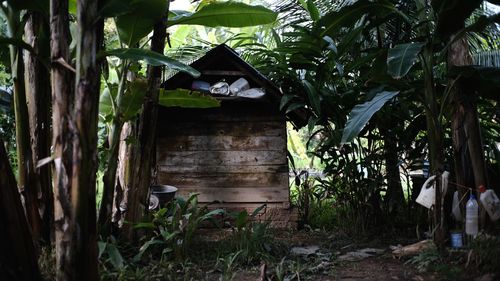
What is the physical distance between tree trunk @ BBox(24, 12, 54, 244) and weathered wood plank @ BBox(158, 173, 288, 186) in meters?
2.96

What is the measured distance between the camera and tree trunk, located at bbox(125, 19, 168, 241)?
409 centimetres

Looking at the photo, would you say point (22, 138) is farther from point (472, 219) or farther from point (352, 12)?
point (472, 219)

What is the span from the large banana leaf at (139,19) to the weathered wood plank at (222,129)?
2.80 metres

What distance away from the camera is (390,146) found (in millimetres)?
5625

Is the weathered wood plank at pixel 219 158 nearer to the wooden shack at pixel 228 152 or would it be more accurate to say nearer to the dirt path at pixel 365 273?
the wooden shack at pixel 228 152

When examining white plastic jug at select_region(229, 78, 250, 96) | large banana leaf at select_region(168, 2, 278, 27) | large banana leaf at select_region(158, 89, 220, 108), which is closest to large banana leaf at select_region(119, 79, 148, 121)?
large banana leaf at select_region(168, 2, 278, 27)

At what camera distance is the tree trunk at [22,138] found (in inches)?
126

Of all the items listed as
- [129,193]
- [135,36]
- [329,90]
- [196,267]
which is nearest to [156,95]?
[135,36]

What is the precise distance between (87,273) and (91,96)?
1022 mm

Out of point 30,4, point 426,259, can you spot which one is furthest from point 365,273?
point 30,4

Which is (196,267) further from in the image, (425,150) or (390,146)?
(425,150)

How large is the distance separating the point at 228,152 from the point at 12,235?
13.8 ft

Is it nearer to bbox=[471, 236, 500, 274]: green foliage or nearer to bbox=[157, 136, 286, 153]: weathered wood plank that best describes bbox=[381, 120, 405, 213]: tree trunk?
bbox=[157, 136, 286, 153]: weathered wood plank

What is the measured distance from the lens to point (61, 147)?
A: 2.39 metres
